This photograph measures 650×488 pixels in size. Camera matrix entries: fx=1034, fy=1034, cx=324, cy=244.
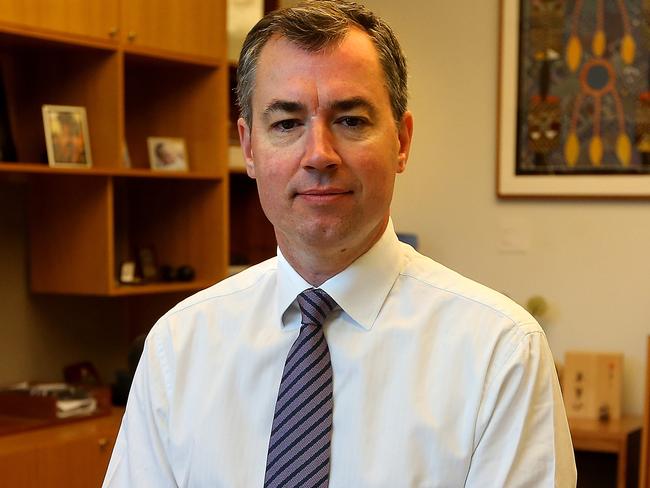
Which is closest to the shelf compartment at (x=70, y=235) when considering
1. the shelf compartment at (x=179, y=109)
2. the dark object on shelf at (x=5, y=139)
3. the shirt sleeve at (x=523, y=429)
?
the dark object on shelf at (x=5, y=139)

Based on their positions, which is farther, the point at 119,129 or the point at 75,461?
the point at 119,129

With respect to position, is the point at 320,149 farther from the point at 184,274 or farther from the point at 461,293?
the point at 184,274

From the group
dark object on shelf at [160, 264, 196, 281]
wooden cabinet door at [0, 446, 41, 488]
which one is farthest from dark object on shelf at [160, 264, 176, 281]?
wooden cabinet door at [0, 446, 41, 488]

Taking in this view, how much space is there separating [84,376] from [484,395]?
249 centimetres

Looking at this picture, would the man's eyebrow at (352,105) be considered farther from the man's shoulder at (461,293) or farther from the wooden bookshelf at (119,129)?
the wooden bookshelf at (119,129)

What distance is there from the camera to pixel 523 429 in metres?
1.34

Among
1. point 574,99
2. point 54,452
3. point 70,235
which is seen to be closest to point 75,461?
point 54,452

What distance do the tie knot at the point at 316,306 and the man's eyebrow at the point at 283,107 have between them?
267mm

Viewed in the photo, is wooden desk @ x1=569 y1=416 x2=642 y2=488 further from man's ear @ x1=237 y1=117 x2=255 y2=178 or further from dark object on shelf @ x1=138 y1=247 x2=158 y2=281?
man's ear @ x1=237 y1=117 x2=255 y2=178

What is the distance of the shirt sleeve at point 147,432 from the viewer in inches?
60.9

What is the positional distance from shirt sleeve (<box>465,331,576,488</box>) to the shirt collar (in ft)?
0.70

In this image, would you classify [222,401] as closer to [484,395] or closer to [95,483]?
[484,395]

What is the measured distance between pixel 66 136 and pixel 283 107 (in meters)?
1.94

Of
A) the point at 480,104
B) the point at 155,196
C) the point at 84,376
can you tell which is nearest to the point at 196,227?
the point at 155,196
